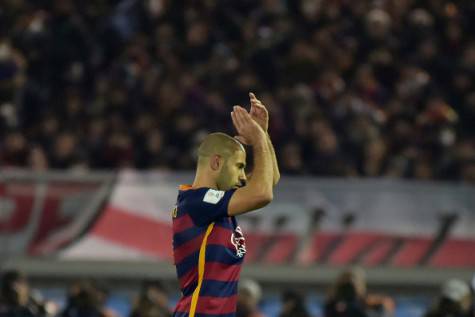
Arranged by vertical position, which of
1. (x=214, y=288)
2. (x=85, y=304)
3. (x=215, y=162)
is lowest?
(x=85, y=304)

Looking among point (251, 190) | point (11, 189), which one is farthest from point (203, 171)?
point (11, 189)

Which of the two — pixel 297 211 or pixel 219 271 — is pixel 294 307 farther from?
pixel 219 271

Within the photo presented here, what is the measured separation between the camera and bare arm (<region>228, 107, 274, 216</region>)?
6957 millimetres

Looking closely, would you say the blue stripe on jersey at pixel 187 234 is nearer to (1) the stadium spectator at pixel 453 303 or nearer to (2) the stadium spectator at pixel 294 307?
(2) the stadium spectator at pixel 294 307

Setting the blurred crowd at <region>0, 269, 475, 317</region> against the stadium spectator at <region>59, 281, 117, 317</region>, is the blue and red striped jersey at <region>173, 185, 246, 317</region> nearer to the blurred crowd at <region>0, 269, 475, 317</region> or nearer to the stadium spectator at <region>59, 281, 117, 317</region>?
the blurred crowd at <region>0, 269, 475, 317</region>

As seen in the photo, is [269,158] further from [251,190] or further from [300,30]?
[300,30]

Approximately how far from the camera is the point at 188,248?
24.0 feet

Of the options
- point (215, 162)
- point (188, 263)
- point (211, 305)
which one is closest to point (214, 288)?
point (211, 305)

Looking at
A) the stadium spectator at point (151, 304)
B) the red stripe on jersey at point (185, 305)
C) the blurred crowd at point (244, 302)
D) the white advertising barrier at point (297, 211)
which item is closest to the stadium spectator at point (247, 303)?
the blurred crowd at point (244, 302)

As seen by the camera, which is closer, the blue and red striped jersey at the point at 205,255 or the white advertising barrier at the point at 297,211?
the blue and red striped jersey at the point at 205,255

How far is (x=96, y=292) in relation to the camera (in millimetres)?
13031

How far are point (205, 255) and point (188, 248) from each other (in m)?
0.11

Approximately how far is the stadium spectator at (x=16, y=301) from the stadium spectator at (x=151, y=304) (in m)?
0.90

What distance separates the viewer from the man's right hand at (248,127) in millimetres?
7000
